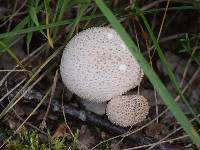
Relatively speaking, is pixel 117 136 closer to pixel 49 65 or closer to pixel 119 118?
pixel 119 118

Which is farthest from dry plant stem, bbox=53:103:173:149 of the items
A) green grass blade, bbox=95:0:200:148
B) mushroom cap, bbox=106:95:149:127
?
green grass blade, bbox=95:0:200:148

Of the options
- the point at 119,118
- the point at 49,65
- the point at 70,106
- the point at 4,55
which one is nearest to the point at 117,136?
the point at 119,118

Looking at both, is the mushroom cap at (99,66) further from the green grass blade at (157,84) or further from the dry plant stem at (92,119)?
the green grass blade at (157,84)

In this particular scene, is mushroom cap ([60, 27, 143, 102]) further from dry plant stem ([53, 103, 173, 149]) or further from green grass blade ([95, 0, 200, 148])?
green grass blade ([95, 0, 200, 148])

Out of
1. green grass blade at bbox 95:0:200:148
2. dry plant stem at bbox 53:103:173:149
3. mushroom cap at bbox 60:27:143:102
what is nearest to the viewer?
green grass blade at bbox 95:0:200:148

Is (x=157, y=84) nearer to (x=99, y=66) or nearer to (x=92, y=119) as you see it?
(x=99, y=66)

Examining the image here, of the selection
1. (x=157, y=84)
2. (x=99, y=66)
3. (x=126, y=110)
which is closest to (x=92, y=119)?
(x=126, y=110)
